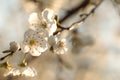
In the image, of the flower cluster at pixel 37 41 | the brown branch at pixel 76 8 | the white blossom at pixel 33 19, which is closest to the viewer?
Answer: the flower cluster at pixel 37 41

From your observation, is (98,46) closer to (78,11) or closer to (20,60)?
(78,11)

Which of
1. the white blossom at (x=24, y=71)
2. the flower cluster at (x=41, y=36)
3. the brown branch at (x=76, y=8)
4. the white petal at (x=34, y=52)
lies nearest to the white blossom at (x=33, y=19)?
the flower cluster at (x=41, y=36)

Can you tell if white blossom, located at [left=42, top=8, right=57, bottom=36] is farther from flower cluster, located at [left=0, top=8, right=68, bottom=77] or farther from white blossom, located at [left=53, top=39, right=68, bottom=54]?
white blossom, located at [left=53, top=39, right=68, bottom=54]

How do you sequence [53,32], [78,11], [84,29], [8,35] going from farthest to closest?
1. [84,29]
2. [8,35]
3. [78,11]
4. [53,32]

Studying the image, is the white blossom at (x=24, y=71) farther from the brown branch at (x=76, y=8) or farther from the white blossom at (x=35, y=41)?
the brown branch at (x=76, y=8)

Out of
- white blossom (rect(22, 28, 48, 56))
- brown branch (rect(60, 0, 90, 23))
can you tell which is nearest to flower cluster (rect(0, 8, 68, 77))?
white blossom (rect(22, 28, 48, 56))

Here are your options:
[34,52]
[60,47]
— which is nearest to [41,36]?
[34,52]

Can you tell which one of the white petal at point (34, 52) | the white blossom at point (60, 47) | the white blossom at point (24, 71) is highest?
the white blossom at point (60, 47)

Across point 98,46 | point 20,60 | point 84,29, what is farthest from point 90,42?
point 20,60

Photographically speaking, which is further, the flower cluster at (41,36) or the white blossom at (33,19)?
the white blossom at (33,19)
